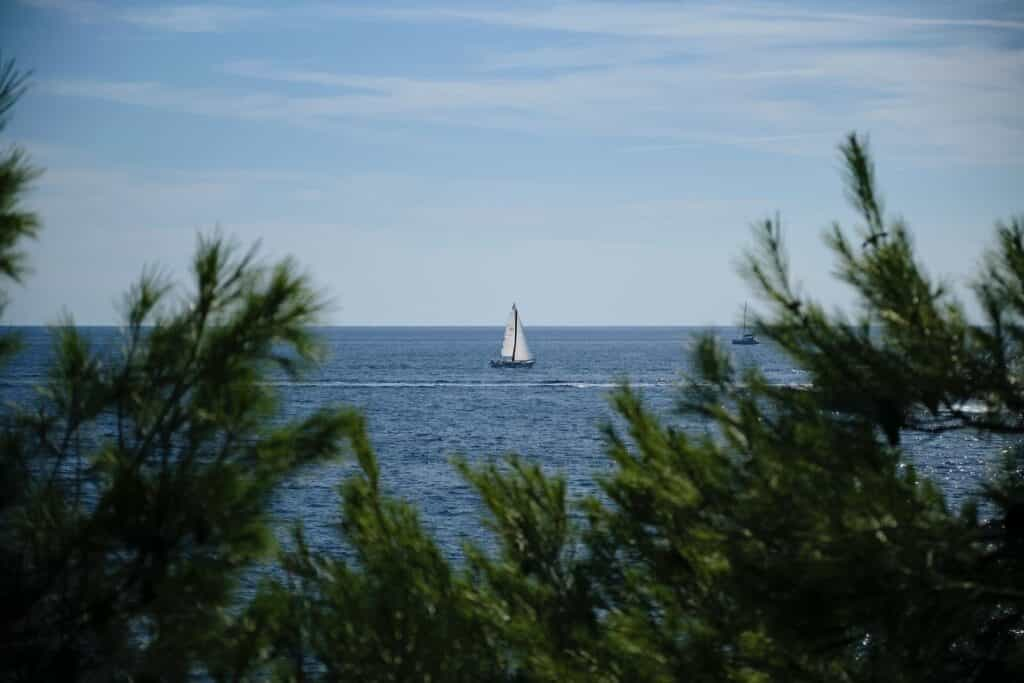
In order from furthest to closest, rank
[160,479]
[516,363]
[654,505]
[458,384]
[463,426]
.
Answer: [516,363] < [458,384] < [463,426] < [654,505] < [160,479]

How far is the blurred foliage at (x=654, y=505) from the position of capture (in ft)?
15.0

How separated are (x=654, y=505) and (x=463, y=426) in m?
54.1

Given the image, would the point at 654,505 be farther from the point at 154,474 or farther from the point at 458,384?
the point at 458,384

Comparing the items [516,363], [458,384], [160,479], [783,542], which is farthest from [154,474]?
[516,363]

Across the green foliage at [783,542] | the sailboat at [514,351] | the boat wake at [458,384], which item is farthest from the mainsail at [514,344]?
the green foliage at [783,542]

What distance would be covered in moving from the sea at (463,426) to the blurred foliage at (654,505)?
20cm

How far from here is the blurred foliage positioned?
15.0 ft

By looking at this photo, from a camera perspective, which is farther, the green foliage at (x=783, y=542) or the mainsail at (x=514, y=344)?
the mainsail at (x=514, y=344)

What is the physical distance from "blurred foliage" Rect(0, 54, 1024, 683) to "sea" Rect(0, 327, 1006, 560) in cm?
20

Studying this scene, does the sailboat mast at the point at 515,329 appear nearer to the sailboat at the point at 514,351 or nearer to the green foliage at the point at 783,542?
the sailboat at the point at 514,351

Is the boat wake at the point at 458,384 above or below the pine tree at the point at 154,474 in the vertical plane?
below

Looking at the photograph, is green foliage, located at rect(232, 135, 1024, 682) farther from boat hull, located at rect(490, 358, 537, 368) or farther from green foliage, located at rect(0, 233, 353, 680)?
boat hull, located at rect(490, 358, 537, 368)

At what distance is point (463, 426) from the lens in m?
60.2

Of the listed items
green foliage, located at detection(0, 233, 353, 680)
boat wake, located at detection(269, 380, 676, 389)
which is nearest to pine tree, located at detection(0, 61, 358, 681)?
green foliage, located at detection(0, 233, 353, 680)
